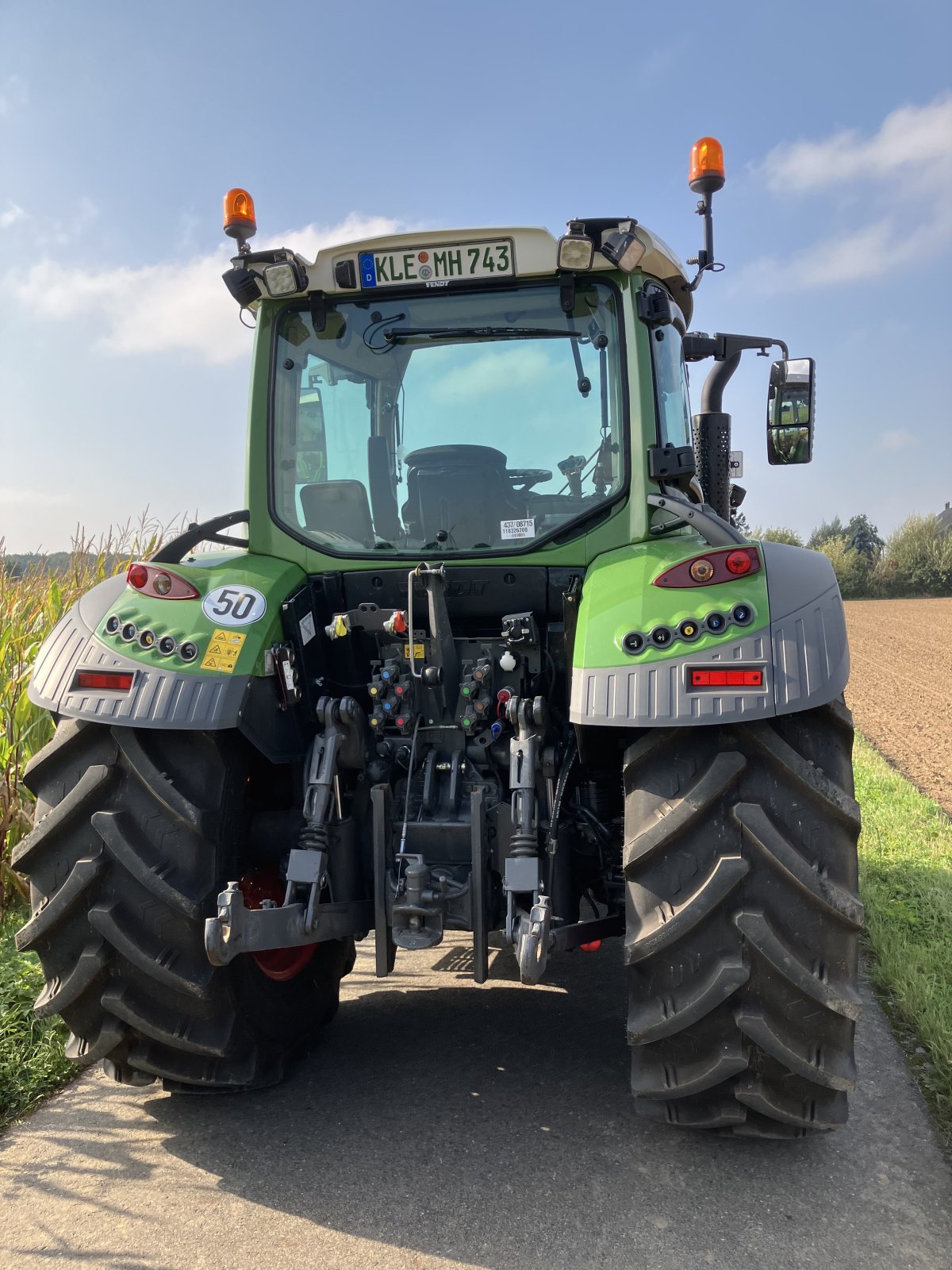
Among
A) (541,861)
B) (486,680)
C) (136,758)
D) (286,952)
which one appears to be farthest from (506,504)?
(286,952)

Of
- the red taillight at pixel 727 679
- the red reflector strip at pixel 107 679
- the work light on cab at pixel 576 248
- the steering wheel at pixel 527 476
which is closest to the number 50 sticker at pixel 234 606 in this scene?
the red reflector strip at pixel 107 679

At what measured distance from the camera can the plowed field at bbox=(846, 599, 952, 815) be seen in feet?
26.2

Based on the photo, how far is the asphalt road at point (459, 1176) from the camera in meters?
2.23

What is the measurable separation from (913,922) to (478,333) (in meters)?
3.14

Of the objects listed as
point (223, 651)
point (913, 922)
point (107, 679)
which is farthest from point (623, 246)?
point (913, 922)

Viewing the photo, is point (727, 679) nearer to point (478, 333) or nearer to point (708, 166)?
point (478, 333)

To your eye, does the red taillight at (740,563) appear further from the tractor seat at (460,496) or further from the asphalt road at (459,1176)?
the asphalt road at (459,1176)

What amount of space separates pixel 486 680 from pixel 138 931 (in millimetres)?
1192

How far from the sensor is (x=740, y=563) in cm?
256

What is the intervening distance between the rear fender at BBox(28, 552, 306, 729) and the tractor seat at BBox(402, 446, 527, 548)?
55 centimetres

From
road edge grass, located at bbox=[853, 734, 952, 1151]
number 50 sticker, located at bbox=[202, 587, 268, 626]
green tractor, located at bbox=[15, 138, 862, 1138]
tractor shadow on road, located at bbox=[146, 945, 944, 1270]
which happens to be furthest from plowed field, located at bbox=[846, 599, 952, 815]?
number 50 sticker, located at bbox=[202, 587, 268, 626]

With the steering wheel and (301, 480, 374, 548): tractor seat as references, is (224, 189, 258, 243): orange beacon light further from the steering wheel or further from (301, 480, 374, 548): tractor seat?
the steering wheel

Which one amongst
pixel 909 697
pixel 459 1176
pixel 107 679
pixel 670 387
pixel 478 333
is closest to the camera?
pixel 459 1176

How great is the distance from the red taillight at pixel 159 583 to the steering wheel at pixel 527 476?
1071 mm
